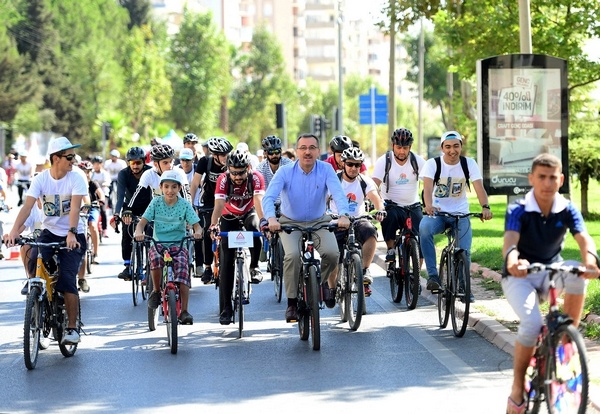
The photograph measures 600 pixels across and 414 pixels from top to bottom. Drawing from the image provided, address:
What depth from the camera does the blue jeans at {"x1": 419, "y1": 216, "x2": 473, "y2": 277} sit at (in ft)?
41.0

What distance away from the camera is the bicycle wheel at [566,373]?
695 centimetres

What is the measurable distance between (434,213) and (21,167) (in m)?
27.1

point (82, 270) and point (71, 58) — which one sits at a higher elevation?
point (71, 58)

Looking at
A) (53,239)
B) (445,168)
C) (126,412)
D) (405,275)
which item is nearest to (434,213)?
(445,168)

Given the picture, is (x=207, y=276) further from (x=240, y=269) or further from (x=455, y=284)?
(x=455, y=284)

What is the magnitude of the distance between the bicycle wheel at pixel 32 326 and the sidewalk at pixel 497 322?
3.67 m

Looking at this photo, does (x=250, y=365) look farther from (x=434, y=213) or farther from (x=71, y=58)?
(x=71, y=58)

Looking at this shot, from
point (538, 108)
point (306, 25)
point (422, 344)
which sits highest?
point (306, 25)

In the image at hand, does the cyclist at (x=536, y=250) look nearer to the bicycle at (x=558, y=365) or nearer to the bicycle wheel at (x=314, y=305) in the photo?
the bicycle at (x=558, y=365)

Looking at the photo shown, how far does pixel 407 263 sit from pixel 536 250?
6228mm

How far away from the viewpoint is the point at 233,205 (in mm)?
12977

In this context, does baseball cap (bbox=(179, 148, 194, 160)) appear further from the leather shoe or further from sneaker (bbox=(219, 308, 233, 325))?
the leather shoe

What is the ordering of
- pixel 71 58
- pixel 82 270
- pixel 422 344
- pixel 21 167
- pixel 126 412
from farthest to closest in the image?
1. pixel 71 58
2. pixel 21 167
3. pixel 82 270
4. pixel 422 344
5. pixel 126 412

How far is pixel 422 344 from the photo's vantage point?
37.5ft
